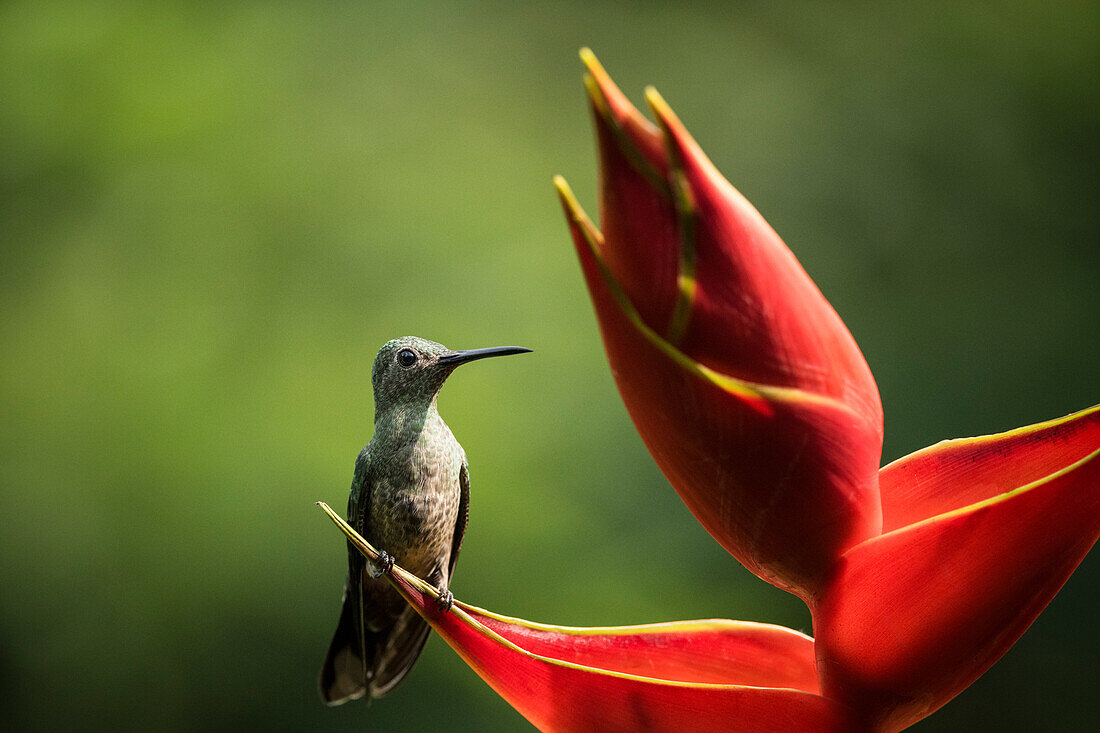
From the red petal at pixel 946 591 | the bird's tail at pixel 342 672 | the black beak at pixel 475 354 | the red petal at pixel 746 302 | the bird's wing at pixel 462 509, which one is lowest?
the red petal at pixel 946 591

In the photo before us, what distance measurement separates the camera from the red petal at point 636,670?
0.31m

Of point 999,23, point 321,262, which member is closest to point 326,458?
point 321,262

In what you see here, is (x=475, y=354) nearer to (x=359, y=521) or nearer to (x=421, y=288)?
(x=359, y=521)

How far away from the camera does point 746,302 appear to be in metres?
0.28

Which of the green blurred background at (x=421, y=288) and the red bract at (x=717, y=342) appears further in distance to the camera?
the green blurred background at (x=421, y=288)

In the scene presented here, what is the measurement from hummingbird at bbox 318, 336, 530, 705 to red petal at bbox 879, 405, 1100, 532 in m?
0.19

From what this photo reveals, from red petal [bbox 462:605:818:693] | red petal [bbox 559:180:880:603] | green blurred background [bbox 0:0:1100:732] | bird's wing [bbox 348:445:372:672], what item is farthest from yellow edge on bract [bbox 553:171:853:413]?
green blurred background [bbox 0:0:1100:732]

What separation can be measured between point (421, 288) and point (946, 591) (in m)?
1.43

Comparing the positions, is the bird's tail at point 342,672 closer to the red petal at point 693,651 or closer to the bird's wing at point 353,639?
the bird's wing at point 353,639

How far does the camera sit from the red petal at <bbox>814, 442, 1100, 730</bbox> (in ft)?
0.93

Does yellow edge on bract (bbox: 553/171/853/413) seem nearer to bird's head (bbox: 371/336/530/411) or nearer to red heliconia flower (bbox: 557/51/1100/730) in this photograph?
red heliconia flower (bbox: 557/51/1100/730)

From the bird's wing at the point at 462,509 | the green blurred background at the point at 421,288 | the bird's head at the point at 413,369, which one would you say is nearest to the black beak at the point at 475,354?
the bird's head at the point at 413,369

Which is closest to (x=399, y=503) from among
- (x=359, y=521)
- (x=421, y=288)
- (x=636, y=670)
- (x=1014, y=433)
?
(x=359, y=521)

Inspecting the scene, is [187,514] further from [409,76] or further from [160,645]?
[409,76]
